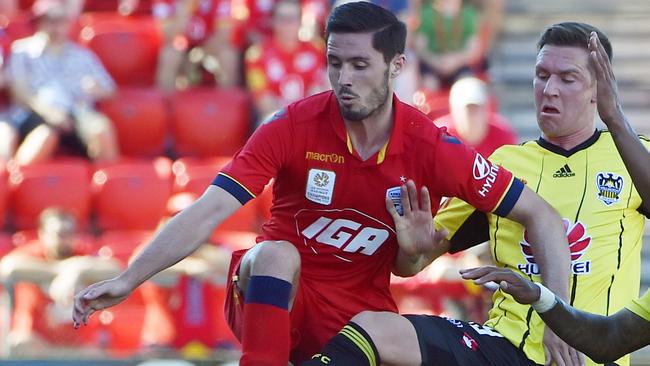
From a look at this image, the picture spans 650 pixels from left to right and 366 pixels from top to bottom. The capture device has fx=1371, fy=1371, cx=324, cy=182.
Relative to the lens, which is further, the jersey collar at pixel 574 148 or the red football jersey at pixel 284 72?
the red football jersey at pixel 284 72

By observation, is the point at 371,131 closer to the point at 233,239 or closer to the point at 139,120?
the point at 233,239

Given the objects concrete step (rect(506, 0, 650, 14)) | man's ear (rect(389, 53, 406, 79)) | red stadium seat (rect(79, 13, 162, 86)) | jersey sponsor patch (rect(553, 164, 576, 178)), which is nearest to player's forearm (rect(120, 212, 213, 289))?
man's ear (rect(389, 53, 406, 79))

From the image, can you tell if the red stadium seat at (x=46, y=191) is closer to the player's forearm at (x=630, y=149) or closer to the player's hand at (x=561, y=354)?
the player's hand at (x=561, y=354)

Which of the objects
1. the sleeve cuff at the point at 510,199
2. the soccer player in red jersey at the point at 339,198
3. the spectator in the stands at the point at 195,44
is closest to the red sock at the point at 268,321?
the soccer player in red jersey at the point at 339,198

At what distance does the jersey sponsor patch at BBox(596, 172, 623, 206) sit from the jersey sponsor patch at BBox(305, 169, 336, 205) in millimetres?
998

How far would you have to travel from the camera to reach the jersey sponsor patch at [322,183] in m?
4.88

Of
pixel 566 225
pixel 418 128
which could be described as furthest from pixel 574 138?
pixel 418 128

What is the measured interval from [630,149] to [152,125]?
5.78 m

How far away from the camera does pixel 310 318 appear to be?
4992mm

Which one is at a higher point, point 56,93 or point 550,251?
point 550,251

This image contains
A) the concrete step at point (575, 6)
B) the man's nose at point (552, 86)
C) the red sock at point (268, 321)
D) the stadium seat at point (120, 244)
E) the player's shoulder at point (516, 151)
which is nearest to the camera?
the red sock at point (268, 321)

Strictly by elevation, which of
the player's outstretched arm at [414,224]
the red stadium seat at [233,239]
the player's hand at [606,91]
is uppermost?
the player's hand at [606,91]

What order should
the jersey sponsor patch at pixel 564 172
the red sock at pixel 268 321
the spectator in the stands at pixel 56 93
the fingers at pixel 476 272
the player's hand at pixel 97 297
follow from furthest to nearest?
the spectator in the stands at pixel 56 93 → the jersey sponsor patch at pixel 564 172 → the red sock at pixel 268 321 → the player's hand at pixel 97 297 → the fingers at pixel 476 272

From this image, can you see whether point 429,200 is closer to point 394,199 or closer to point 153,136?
point 394,199
